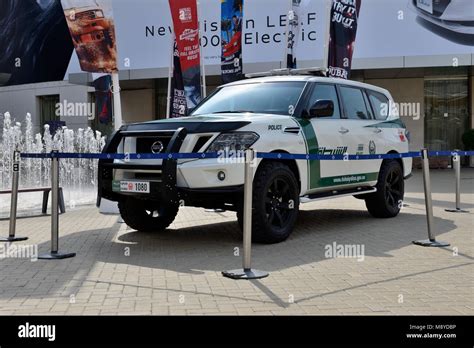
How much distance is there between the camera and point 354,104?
344 inches

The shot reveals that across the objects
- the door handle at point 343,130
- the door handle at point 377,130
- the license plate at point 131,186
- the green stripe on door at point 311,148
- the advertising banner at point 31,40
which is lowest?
the license plate at point 131,186

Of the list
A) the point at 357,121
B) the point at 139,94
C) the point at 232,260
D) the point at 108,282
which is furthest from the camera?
the point at 139,94

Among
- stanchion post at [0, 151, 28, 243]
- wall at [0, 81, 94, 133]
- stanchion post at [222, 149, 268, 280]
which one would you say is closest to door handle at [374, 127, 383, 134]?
stanchion post at [222, 149, 268, 280]

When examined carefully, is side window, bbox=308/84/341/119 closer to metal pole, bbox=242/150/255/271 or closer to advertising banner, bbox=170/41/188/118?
metal pole, bbox=242/150/255/271

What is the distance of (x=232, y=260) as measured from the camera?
6223 mm

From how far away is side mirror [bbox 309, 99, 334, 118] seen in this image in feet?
23.8

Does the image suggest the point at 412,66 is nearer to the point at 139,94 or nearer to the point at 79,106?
the point at 139,94

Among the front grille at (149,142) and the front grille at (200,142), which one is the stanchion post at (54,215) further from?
the front grille at (200,142)

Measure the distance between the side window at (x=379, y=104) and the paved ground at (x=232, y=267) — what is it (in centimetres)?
179

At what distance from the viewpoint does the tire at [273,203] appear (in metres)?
6.48

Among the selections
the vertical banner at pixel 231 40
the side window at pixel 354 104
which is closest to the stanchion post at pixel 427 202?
the side window at pixel 354 104

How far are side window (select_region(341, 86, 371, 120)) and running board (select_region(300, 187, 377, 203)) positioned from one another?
1.11 metres
